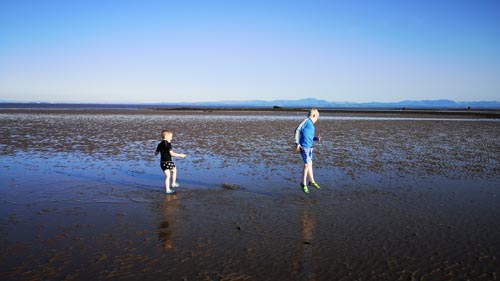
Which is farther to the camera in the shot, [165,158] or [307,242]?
[165,158]

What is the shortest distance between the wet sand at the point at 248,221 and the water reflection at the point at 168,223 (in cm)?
3

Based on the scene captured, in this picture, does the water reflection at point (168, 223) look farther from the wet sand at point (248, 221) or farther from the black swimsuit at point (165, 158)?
→ the black swimsuit at point (165, 158)

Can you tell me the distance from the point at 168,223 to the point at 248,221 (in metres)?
1.46

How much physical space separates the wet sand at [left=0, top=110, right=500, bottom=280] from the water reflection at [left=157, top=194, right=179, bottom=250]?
0.10 ft

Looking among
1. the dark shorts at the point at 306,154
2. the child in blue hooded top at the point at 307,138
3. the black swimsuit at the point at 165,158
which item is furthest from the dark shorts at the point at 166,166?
the dark shorts at the point at 306,154

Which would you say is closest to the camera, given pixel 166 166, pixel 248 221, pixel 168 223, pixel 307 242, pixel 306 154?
pixel 307 242

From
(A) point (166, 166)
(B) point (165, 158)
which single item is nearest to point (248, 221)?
(A) point (166, 166)

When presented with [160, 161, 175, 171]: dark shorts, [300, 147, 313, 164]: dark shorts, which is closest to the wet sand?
[160, 161, 175, 171]: dark shorts

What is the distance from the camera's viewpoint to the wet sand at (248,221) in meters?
4.93

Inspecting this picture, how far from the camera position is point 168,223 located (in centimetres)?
666

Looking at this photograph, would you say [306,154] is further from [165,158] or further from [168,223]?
[168,223]

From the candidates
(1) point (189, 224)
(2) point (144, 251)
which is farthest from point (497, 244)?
(2) point (144, 251)

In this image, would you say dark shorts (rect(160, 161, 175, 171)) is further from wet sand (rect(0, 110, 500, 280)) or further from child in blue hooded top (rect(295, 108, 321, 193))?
child in blue hooded top (rect(295, 108, 321, 193))

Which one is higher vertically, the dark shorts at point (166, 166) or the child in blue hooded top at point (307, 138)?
the child in blue hooded top at point (307, 138)
